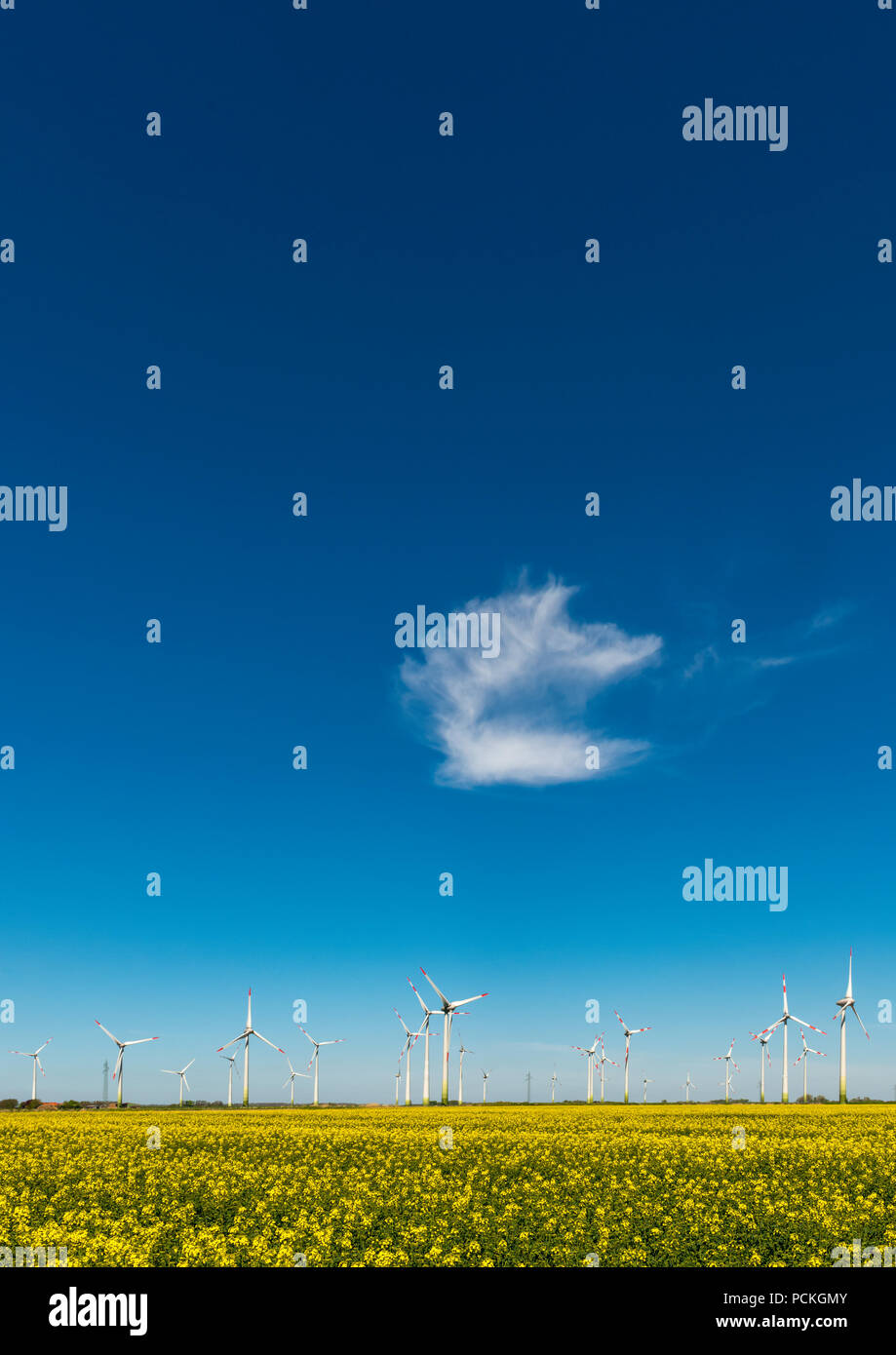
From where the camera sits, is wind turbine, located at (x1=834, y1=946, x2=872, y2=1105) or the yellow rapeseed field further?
wind turbine, located at (x1=834, y1=946, x2=872, y2=1105)

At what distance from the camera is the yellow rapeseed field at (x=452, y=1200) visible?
24188 millimetres

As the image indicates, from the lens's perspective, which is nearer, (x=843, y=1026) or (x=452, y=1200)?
(x=452, y=1200)

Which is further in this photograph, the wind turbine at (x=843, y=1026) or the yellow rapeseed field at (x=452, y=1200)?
the wind turbine at (x=843, y=1026)

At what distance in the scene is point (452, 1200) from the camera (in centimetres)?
2866

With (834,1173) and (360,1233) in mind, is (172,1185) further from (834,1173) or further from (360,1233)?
(834,1173)

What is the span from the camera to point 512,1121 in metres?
66.1

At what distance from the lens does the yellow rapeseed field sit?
79.4ft
